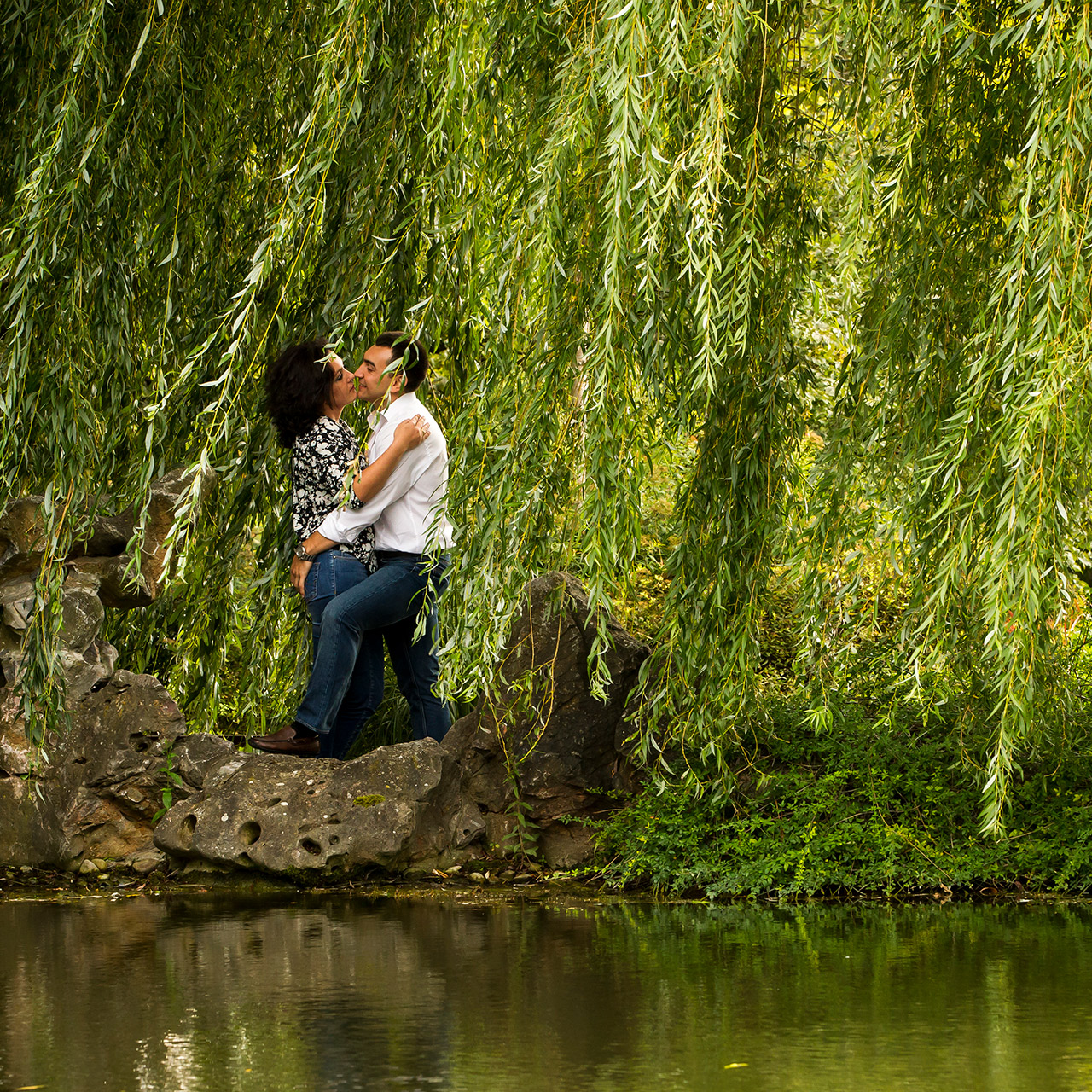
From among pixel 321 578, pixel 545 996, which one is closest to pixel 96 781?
pixel 321 578

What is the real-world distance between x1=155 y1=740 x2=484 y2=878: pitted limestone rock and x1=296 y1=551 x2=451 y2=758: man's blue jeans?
1.04ft

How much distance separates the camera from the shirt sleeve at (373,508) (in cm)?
695

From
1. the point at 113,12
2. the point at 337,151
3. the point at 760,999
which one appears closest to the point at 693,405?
the point at 337,151

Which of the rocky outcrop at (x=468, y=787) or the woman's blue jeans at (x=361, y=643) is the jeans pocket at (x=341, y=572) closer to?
the woman's blue jeans at (x=361, y=643)

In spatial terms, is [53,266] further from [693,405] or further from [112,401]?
[693,405]

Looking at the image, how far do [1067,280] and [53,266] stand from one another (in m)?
3.92

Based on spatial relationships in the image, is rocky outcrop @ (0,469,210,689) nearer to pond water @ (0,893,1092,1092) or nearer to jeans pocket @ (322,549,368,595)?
jeans pocket @ (322,549,368,595)

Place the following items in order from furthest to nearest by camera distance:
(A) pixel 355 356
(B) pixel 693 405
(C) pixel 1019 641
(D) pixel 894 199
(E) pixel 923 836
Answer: (A) pixel 355 356, (E) pixel 923 836, (B) pixel 693 405, (D) pixel 894 199, (C) pixel 1019 641

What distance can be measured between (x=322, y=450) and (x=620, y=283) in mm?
2153

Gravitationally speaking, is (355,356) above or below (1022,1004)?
above

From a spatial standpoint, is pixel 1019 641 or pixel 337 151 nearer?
pixel 1019 641

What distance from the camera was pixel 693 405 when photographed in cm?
594

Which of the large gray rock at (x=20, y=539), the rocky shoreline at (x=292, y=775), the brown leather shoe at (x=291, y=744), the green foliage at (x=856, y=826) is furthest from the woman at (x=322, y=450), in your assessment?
the green foliage at (x=856, y=826)

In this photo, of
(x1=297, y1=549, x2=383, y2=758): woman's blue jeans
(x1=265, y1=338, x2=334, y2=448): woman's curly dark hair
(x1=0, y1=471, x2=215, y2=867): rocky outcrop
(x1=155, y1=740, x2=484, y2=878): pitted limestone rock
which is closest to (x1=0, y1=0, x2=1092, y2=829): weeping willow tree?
(x1=265, y1=338, x2=334, y2=448): woman's curly dark hair
